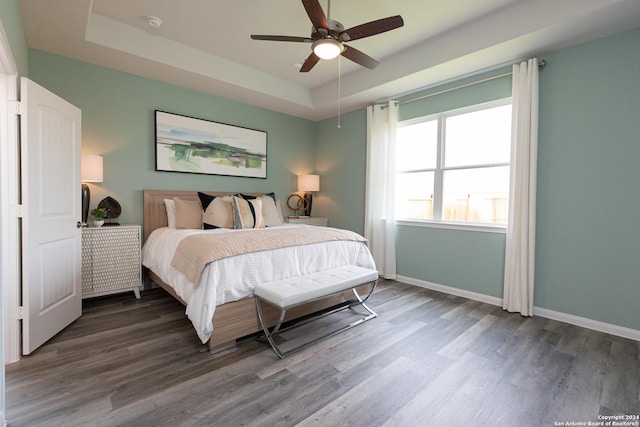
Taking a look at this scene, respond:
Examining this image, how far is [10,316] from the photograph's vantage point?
80.4 inches

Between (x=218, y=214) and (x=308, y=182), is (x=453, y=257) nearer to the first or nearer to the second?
(x=308, y=182)

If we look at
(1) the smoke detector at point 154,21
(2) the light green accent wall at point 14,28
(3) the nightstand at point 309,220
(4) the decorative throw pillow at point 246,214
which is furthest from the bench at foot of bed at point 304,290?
(1) the smoke detector at point 154,21

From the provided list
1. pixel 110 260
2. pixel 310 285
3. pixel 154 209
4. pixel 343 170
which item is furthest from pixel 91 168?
pixel 343 170

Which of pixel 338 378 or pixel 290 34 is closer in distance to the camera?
pixel 338 378

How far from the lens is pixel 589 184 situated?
8.83 feet

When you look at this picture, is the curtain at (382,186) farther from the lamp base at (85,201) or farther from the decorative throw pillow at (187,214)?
the lamp base at (85,201)

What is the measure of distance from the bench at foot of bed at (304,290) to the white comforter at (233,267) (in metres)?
0.10

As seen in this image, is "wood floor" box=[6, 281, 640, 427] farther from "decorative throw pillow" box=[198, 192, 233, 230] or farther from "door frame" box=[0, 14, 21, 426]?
"decorative throw pillow" box=[198, 192, 233, 230]

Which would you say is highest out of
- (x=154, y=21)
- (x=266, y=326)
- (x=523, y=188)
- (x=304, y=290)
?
(x=154, y=21)

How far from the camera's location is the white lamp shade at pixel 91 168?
2.97 m

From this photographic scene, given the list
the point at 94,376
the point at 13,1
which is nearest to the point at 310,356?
the point at 94,376

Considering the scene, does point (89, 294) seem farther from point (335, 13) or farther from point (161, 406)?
point (335, 13)

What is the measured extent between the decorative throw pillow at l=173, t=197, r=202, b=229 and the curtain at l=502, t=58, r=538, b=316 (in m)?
3.48

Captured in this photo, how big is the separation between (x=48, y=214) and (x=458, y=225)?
3992mm
